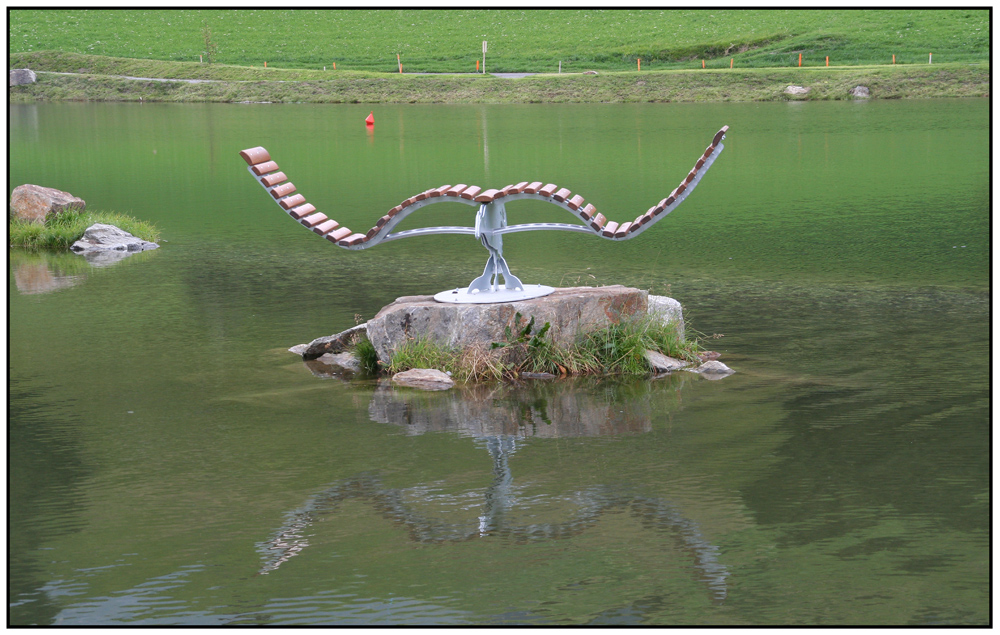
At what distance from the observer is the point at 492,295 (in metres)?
9.70

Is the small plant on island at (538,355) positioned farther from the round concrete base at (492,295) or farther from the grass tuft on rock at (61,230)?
Result: the grass tuft on rock at (61,230)

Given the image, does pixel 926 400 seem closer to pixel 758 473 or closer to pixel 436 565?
pixel 758 473

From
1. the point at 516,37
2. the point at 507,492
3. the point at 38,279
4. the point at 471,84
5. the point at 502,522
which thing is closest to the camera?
the point at 502,522

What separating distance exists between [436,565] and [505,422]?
2.52 meters

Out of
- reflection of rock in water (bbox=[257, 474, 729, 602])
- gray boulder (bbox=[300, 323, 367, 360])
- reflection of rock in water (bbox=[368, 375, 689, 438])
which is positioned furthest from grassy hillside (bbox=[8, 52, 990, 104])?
reflection of rock in water (bbox=[257, 474, 729, 602])

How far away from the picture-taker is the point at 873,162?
24.6 metres

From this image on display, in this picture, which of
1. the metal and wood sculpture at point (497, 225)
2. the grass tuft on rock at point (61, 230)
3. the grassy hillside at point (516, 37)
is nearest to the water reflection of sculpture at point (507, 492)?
the metal and wood sculpture at point (497, 225)

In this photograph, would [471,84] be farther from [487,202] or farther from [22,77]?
[487,202]

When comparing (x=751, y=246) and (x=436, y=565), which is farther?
(x=751, y=246)

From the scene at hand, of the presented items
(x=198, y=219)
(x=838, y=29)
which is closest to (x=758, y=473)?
(x=198, y=219)

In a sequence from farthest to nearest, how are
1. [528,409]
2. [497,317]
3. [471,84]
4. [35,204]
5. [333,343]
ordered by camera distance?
[471,84]
[35,204]
[333,343]
[497,317]
[528,409]

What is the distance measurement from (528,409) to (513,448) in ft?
3.20

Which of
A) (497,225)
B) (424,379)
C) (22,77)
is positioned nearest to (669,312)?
(497,225)

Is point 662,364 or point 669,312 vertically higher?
point 669,312
